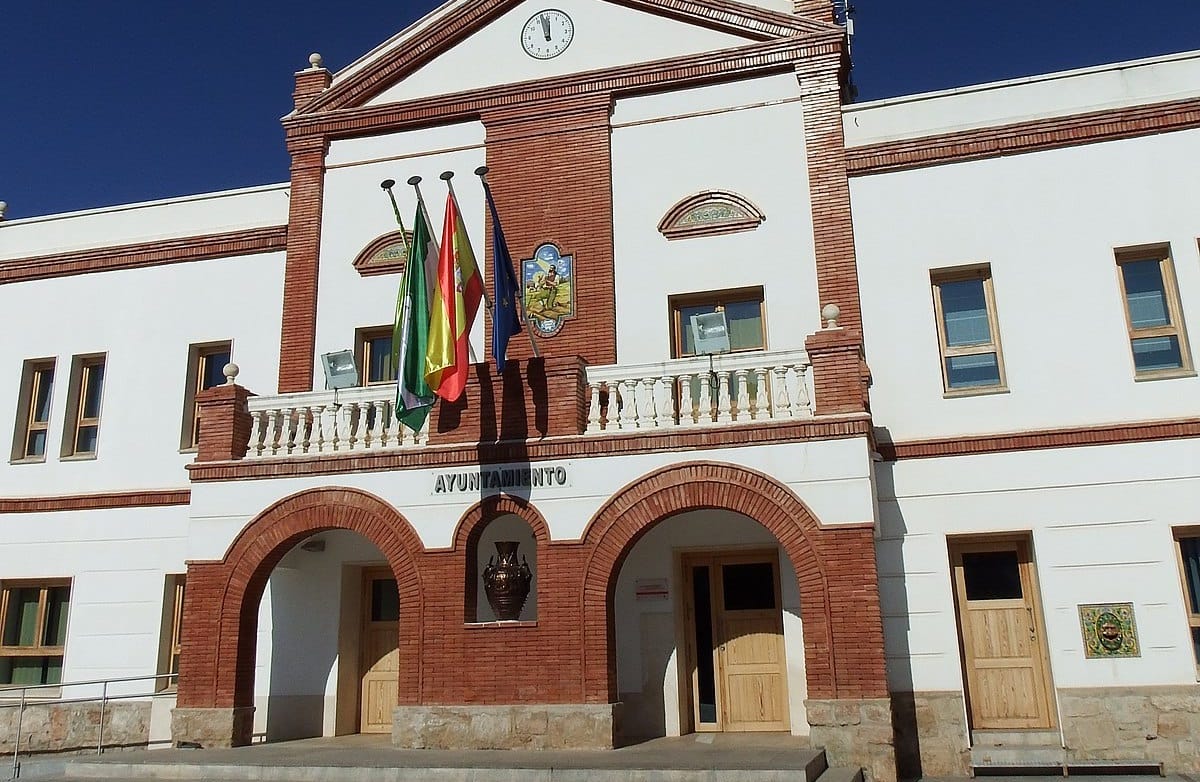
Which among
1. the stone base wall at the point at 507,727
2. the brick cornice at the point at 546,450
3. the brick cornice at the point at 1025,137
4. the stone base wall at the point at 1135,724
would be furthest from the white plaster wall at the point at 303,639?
the stone base wall at the point at 1135,724

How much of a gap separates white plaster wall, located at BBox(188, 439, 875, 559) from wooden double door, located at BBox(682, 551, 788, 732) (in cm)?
219

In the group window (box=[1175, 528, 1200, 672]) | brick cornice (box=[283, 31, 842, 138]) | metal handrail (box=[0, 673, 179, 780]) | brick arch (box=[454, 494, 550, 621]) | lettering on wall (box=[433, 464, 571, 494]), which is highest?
brick cornice (box=[283, 31, 842, 138])

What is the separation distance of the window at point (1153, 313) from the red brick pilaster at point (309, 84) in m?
12.0

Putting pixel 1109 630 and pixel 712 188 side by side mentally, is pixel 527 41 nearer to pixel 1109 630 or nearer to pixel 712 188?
pixel 712 188

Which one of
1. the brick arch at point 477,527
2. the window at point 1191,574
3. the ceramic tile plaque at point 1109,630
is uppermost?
the brick arch at point 477,527

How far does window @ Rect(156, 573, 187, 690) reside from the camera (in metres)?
14.6

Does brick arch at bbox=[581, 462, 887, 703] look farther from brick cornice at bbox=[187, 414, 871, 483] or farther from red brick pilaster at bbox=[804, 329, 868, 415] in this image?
red brick pilaster at bbox=[804, 329, 868, 415]

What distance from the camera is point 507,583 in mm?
12086

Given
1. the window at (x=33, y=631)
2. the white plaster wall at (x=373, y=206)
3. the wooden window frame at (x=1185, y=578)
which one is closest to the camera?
the wooden window frame at (x=1185, y=578)

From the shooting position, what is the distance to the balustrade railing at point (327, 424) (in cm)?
1288

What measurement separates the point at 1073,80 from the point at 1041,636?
719 centimetres

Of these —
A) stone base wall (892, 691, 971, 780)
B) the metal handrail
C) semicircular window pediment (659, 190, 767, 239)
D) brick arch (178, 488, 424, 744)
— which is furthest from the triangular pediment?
stone base wall (892, 691, 971, 780)

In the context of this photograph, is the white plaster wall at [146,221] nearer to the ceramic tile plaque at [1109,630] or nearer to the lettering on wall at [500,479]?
the lettering on wall at [500,479]

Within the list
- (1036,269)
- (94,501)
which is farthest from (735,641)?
(94,501)
